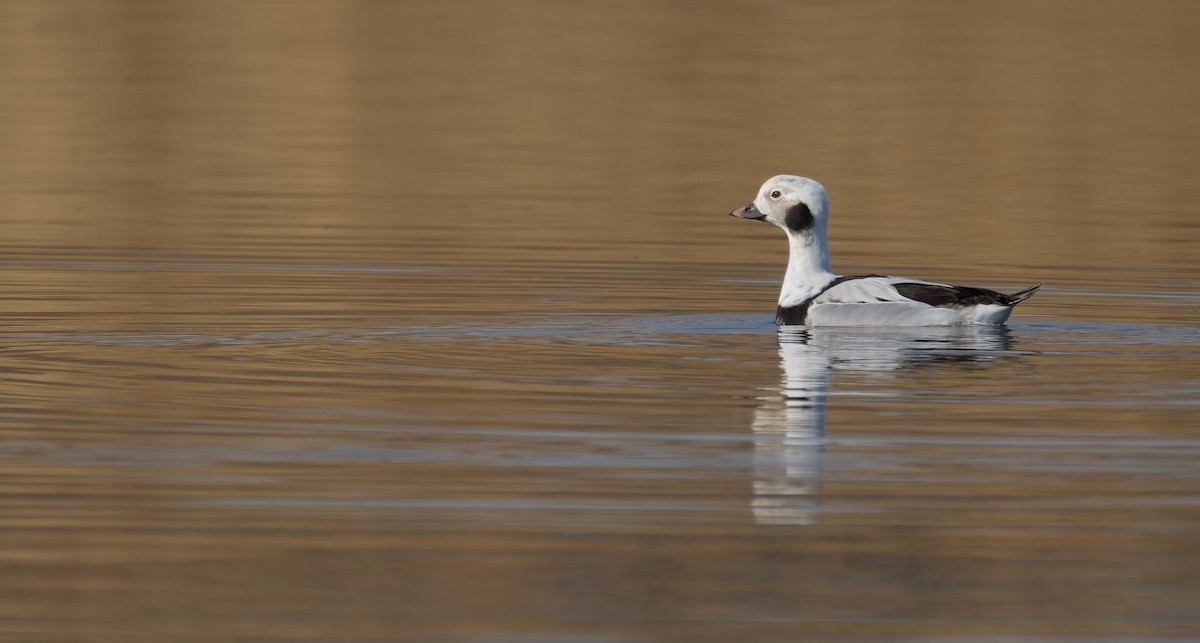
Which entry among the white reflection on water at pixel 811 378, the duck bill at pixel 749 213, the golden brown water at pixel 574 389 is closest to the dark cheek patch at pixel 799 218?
the duck bill at pixel 749 213

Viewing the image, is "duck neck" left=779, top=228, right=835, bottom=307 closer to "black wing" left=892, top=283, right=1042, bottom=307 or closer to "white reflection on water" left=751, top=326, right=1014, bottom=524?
"white reflection on water" left=751, top=326, right=1014, bottom=524

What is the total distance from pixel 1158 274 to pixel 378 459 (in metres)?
9.13

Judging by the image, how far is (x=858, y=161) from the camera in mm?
27469

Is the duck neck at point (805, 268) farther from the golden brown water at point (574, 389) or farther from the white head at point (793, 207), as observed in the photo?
the golden brown water at point (574, 389)

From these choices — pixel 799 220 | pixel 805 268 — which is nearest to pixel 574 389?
pixel 805 268

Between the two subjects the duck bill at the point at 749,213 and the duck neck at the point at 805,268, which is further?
the duck bill at the point at 749,213

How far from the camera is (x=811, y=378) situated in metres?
12.0

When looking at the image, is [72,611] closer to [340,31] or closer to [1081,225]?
[1081,225]

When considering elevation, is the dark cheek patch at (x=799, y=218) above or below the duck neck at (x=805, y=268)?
above

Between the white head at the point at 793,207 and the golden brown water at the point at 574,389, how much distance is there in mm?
626

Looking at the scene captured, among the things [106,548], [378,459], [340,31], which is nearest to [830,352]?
[378,459]

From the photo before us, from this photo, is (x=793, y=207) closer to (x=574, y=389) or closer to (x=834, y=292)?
(x=834, y=292)

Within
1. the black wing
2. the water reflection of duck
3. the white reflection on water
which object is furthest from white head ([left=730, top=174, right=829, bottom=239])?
the black wing

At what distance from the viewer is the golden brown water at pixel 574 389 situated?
7.46 meters
